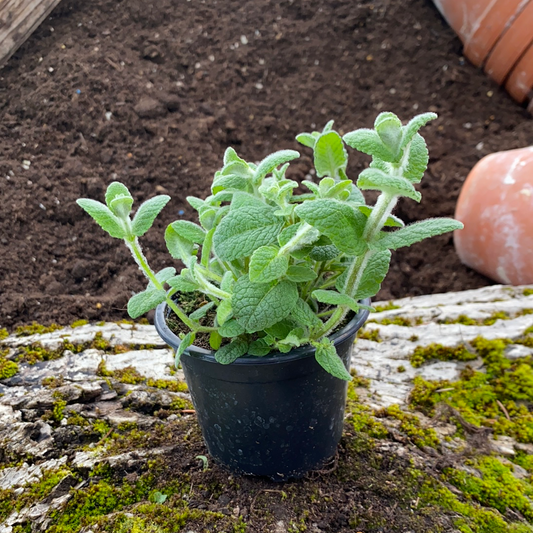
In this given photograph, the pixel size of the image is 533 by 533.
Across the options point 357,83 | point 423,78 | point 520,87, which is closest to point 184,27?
point 357,83

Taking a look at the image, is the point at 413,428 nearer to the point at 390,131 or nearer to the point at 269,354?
the point at 269,354

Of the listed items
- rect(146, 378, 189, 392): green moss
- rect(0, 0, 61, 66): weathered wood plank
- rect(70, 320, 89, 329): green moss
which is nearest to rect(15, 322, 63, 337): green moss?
rect(70, 320, 89, 329): green moss

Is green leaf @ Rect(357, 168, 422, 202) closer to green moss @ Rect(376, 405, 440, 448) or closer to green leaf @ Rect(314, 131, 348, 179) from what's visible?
green leaf @ Rect(314, 131, 348, 179)

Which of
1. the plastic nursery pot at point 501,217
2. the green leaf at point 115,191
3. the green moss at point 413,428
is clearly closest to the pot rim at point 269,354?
the green leaf at point 115,191

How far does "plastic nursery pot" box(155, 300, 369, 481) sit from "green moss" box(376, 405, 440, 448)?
30 cm

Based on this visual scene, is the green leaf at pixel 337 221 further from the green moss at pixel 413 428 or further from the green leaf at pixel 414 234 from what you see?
the green moss at pixel 413 428

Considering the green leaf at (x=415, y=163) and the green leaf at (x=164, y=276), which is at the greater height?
the green leaf at (x=415, y=163)

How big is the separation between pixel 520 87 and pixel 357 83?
134 cm

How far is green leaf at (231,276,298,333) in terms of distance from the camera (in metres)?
1.05

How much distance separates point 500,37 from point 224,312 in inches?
158

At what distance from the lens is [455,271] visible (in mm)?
3062

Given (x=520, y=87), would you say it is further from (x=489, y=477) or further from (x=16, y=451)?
(x=16, y=451)

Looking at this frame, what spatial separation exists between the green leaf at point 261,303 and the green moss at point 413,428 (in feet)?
2.66

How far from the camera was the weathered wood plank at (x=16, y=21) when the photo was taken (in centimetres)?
327
